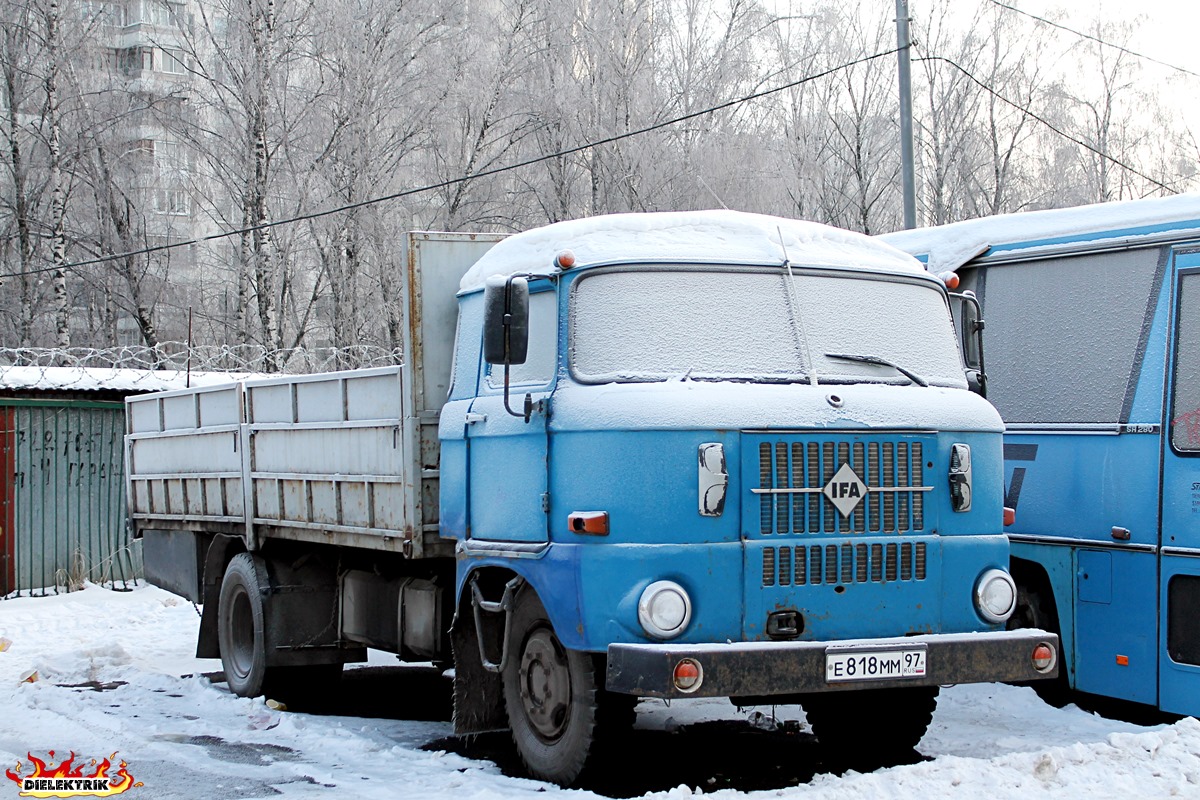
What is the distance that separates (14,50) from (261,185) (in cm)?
706

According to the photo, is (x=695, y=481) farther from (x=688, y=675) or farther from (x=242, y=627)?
(x=242, y=627)

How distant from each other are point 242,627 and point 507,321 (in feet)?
16.0

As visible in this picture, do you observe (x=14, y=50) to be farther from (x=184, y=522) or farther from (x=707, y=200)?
(x=184, y=522)

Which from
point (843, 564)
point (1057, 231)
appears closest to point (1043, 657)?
point (843, 564)

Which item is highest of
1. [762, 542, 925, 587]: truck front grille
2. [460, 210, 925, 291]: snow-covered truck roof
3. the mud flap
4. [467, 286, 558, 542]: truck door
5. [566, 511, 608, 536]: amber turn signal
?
[460, 210, 925, 291]: snow-covered truck roof

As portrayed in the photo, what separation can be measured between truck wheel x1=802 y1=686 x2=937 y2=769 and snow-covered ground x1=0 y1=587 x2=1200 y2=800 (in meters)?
0.19

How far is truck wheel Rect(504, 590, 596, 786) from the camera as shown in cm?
646

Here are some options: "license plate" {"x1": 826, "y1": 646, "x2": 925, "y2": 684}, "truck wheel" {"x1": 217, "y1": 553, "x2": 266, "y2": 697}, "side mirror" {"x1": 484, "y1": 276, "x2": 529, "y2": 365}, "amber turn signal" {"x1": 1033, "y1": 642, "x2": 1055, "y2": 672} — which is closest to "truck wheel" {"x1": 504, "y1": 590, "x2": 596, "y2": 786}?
"license plate" {"x1": 826, "y1": 646, "x2": 925, "y2": 684}

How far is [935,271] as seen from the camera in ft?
31.1

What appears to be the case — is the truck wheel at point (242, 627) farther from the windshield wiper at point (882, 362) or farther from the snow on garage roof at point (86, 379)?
the snow on garage roof at point (86, 379)

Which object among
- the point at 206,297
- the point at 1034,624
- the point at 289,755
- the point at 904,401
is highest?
the point at 206,297

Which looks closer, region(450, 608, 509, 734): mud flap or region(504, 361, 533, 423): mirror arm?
region(504, 361, 533, 423): mirror arm

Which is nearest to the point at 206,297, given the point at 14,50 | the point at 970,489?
the point at 14,50

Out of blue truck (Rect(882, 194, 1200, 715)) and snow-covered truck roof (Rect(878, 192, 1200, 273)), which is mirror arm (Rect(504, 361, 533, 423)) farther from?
snow-covered truck roof (Rect(878, 192, 1200, 273))
